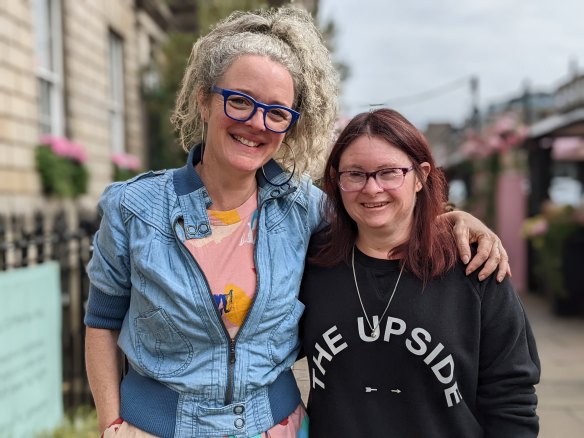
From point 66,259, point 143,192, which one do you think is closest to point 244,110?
point 143,192

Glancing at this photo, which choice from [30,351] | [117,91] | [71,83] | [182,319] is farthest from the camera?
[117,91]

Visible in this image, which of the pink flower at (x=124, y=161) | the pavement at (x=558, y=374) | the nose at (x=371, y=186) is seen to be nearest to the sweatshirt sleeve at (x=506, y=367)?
the nose at (x=371, y=186)

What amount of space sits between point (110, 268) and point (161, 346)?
0.26m

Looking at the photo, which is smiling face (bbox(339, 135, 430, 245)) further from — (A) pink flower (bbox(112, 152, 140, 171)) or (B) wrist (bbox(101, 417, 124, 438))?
(A) pink flower (bbox(112, 152, 140, 171))

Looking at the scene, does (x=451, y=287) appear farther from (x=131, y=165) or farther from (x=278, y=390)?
(x=131, y=165)

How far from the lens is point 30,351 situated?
12.0 feet

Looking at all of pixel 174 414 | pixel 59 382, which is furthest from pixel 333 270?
pixel 59 382

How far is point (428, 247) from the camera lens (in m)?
1.79

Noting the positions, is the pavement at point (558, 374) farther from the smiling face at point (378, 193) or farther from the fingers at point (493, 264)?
the fingers at point (493, 264)

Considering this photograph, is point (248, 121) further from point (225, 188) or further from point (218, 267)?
point (218, 267)

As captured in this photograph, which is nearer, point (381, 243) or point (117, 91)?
point (381, 243)

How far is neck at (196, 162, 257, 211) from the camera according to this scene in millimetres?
1812

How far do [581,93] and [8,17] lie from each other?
40.3 feet

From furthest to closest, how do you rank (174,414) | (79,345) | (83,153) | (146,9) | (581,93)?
(581,93)
(146,9)
(83,153)
(79,345)
(174,414)
